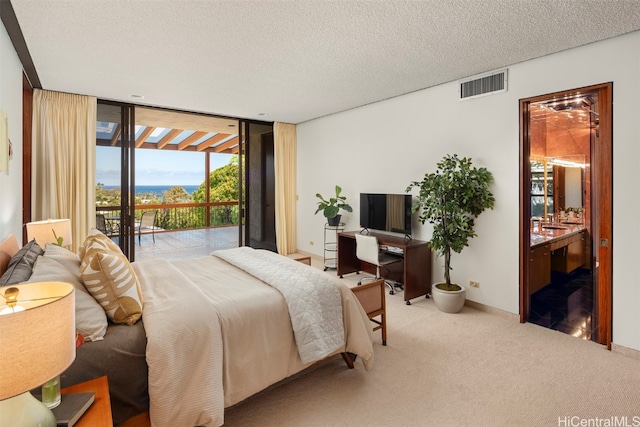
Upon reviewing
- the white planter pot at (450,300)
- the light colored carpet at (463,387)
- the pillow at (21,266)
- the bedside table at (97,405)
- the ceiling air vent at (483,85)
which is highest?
the ceiling air vent at (483,85)

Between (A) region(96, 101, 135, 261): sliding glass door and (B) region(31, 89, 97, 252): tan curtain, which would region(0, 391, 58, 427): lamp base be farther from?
(A) region(96, 101, 135, 261): sliding glass door

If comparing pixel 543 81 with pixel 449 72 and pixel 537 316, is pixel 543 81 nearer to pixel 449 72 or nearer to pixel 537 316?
pixel 449 72

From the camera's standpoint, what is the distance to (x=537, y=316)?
355 cm

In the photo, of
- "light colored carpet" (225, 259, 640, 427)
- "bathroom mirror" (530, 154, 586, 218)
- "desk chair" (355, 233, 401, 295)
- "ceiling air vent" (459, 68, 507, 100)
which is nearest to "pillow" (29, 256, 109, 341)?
"light colored carpet" (225, 259, 640, 427)

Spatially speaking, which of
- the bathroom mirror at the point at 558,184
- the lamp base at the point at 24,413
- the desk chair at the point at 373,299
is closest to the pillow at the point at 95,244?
the lamp base at the point at 24,413

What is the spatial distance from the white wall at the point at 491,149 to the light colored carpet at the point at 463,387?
23.9 inches

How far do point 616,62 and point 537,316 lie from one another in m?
2.52

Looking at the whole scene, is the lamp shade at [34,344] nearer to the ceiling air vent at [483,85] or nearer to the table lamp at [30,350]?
the table lamp at [30,350]

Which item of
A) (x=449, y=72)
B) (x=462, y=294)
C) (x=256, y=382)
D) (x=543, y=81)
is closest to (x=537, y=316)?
(x=462, y=294)

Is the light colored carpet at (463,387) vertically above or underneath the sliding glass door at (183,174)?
underneath

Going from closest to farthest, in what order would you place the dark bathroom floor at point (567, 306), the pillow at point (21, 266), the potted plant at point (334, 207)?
the pillow at point (21, 266)
the dark bathroom floor at point (567, 306)
the potted plant at point (334, 207)

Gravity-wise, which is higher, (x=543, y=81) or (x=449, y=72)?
(x=449, y=72)

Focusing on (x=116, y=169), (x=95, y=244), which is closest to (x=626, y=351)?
(x=95, y=244)

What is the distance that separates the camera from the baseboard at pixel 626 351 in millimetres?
2674
